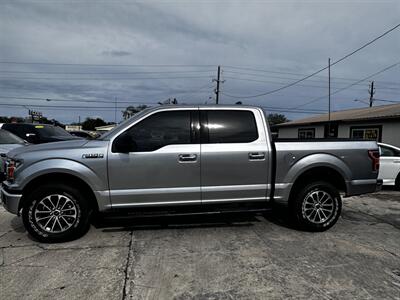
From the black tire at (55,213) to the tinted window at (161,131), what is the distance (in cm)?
116

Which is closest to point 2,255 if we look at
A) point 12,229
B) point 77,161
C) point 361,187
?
point 12,229

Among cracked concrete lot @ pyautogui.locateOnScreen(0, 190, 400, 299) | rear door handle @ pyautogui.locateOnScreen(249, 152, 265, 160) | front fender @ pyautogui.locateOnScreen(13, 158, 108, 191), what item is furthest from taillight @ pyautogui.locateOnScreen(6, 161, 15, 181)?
rear door handle @ pyautogui.locateOnScreen(249, 152, 265, 160)

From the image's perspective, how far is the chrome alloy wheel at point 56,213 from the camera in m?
4.52

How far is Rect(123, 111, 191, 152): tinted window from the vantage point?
187 inches

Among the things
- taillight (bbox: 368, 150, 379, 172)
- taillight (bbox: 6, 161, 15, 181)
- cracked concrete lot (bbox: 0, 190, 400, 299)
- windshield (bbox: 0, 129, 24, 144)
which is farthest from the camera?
windshield (bbox: 0, 129, 24, 144)

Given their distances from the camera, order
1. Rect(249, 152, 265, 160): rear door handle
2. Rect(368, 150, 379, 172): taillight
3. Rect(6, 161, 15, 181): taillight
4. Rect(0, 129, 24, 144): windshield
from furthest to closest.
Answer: Rect(0, 129, 24, 144): windshield
Rect(368, 150, 379, 172): taillight
Rect(249, 152, 265, 160): rear door handle
Rect(6, 161, 15, 181): taillight

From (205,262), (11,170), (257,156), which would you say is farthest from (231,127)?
(11,170)

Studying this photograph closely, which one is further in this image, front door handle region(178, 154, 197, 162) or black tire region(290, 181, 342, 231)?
black tire region(290, 181, 342, 231)

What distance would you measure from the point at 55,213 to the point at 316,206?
3.94m

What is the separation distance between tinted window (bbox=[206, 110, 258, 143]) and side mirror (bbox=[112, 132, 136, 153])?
1155 mm

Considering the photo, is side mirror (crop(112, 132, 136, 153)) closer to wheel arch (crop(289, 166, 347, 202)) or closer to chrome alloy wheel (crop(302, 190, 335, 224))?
wheel arch (crop(289, 166, 347, 202))

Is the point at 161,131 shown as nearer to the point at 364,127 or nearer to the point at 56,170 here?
the point at 56,170

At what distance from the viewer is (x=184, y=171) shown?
15.6 feet

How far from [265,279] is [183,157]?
6.60 feet
